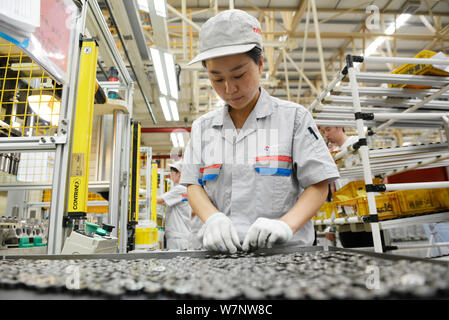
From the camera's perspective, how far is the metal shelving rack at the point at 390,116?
1.66m

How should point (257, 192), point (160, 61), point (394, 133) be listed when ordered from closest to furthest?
point (257, 192) → point (160, 61) → point (394, 133)

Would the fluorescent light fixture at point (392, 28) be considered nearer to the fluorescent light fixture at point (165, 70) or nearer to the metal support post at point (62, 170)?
the fluorescent light fixture at point (165, 70)

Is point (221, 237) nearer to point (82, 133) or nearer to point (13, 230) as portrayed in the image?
point (82, 133)

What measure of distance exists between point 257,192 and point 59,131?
98 cm

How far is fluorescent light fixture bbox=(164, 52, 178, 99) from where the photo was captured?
3913 millimetres

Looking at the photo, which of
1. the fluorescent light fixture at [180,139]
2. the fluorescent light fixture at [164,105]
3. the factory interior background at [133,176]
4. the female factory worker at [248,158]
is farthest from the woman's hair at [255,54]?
the fluorescent light fixture at [180,139]

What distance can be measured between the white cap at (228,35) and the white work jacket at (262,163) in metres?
0.32

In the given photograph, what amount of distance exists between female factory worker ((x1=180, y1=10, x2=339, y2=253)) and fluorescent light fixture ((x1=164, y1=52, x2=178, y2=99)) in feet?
9.14

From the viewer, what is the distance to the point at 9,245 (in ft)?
4.52

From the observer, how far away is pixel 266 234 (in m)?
1.00

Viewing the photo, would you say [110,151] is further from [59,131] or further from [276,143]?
[276,143]

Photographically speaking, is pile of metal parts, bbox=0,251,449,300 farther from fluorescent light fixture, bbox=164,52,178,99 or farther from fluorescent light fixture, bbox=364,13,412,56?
fluorescent light fixture, bbox=364,13,412,56

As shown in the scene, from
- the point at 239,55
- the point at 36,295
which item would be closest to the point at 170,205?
the point at 239,55

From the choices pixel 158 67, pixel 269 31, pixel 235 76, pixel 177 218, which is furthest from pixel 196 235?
pixel 269 31
